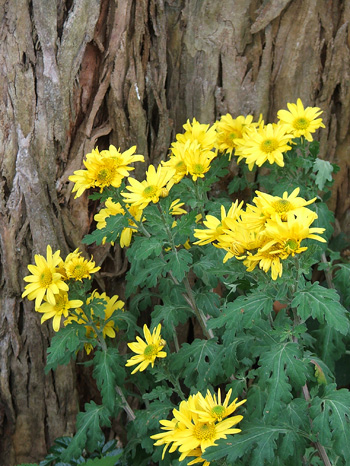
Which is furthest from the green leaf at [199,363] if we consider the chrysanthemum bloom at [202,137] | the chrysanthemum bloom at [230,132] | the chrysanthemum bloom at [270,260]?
the chrysanthemum bloom at [230,132]

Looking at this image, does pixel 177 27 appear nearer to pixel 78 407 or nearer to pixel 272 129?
pixel 272 129

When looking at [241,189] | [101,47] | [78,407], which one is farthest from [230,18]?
[78,407]

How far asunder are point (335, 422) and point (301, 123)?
1.47 m

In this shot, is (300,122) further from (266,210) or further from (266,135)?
(266,210)

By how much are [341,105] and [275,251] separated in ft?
6.49

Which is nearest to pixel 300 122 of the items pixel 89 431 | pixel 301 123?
pixel 301 123

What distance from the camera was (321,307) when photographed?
6.02ft

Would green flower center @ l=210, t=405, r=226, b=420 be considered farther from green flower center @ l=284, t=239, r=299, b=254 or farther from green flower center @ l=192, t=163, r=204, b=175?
green flower center @ l=192, t=163, r=204, b=175

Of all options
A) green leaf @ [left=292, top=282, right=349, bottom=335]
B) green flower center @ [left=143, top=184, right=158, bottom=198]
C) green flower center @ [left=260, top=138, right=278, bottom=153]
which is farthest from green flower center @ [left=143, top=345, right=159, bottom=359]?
green flower center @ [left=260, top=138, right=278, bottom=153]

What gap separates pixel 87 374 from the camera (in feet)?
11.0

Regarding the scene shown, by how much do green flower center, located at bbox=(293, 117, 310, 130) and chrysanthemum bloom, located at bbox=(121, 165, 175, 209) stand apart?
0.77 m

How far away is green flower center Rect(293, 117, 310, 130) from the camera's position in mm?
2748

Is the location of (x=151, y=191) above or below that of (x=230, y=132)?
below

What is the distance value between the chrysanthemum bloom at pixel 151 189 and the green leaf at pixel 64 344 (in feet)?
2.18
